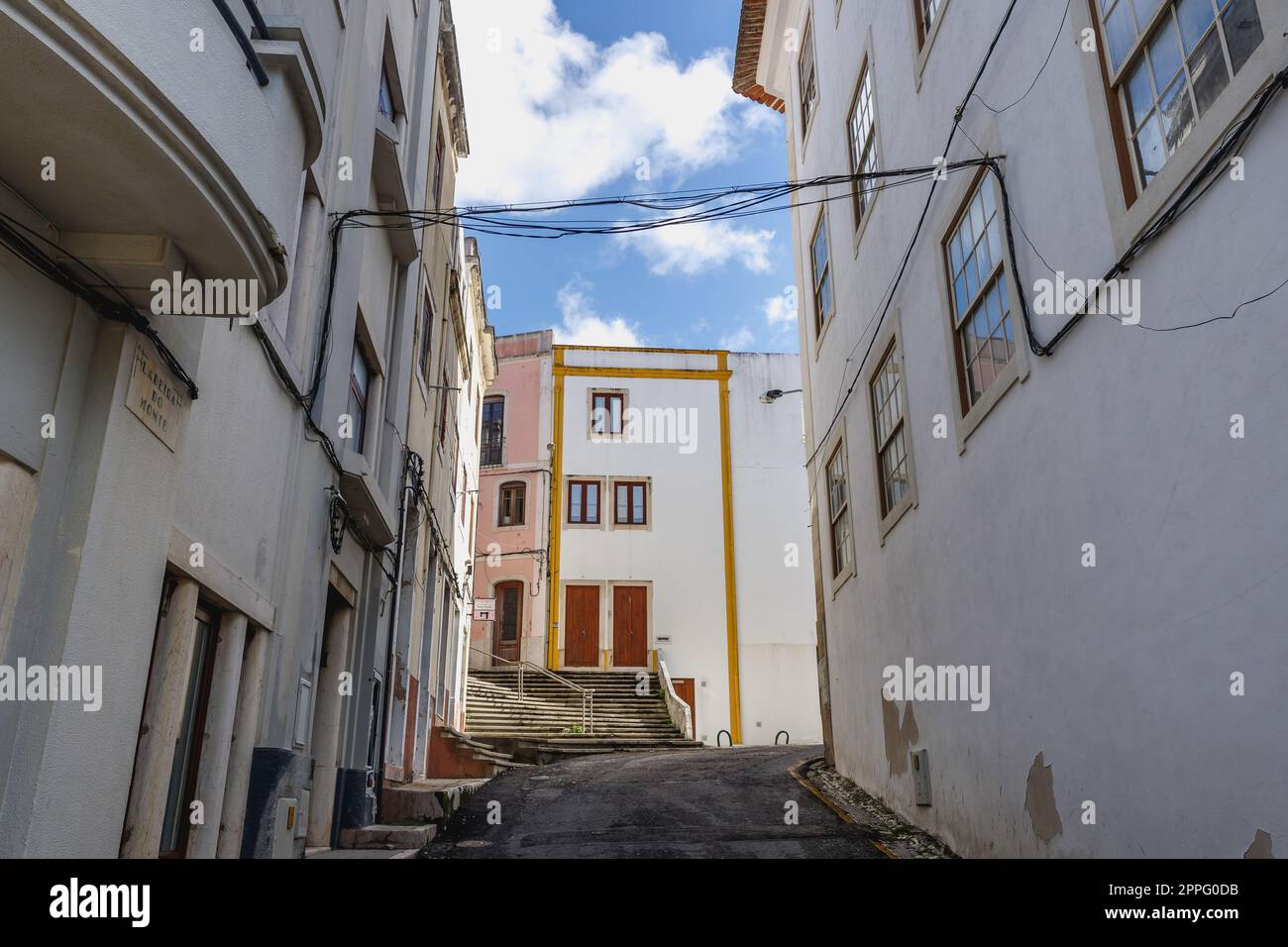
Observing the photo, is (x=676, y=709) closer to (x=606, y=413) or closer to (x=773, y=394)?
(x=606, y=413)

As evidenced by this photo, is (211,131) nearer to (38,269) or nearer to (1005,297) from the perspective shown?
(38,269)

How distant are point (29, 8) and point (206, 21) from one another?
1057mm

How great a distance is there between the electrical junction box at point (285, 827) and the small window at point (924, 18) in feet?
25.7

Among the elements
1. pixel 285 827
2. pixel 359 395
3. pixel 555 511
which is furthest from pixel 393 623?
pixel 555 511

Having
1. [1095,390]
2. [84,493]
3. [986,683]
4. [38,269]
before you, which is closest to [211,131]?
[38,269]

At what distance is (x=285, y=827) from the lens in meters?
7.04

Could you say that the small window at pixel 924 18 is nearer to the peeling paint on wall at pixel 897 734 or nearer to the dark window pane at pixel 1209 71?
the dark window pane at pixel 1209 71

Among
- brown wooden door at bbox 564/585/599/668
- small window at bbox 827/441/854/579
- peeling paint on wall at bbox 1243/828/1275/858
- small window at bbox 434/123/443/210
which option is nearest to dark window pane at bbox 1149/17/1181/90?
peeling paint on wall at bbox 1243/828/1275/858

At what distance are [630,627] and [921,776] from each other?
18.3m

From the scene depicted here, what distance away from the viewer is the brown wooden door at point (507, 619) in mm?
26891

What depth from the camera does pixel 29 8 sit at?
10.3ft

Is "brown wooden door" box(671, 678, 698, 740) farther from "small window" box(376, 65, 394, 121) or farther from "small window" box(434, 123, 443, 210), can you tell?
"small window" box(376, 65, 394, 121)
